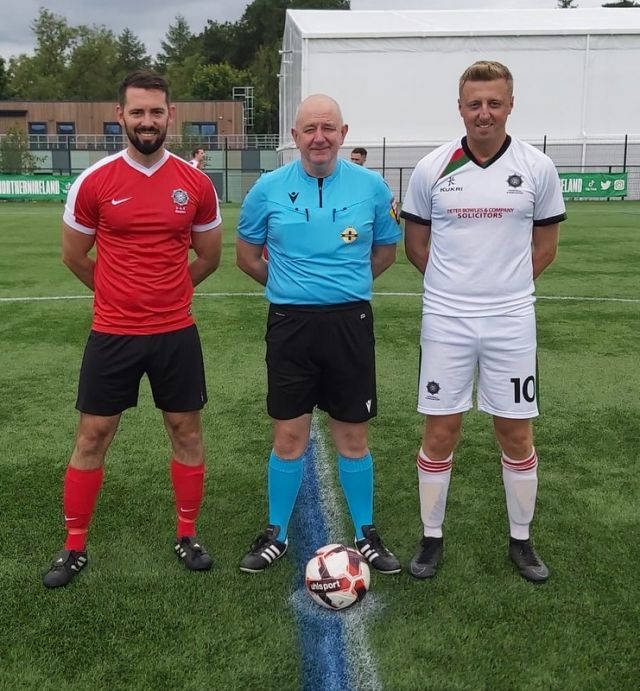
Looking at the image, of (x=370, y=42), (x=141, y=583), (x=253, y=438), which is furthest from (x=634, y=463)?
(x=370, y=42)

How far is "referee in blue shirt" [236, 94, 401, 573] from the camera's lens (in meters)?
3.18

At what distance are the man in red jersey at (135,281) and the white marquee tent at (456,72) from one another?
2834cm

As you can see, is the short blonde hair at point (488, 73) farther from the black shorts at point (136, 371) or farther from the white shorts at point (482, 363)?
the black shorts at point (136, 371)

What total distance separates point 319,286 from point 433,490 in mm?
1066

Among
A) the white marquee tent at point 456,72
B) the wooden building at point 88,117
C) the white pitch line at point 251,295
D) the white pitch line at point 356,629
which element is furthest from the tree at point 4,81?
the white pitch line at point 356,629

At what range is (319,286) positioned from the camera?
3.22 meters

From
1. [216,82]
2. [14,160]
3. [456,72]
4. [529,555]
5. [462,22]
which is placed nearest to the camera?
[529,555]

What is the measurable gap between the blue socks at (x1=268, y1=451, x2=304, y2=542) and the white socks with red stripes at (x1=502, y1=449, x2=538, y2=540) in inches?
37.4

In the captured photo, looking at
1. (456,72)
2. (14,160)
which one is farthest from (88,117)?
(456,72)

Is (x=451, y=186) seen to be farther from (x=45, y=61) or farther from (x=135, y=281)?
(x=45, y=61)

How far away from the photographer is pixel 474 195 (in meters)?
3.07

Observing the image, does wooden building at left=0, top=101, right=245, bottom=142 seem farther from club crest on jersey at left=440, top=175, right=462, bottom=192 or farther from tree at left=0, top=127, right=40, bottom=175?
club crest on jersey at left=440, top=175, right=462, bottom=192

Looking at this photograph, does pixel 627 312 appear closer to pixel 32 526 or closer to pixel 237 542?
pixel 237 542

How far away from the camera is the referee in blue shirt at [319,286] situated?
3184 millimetres
